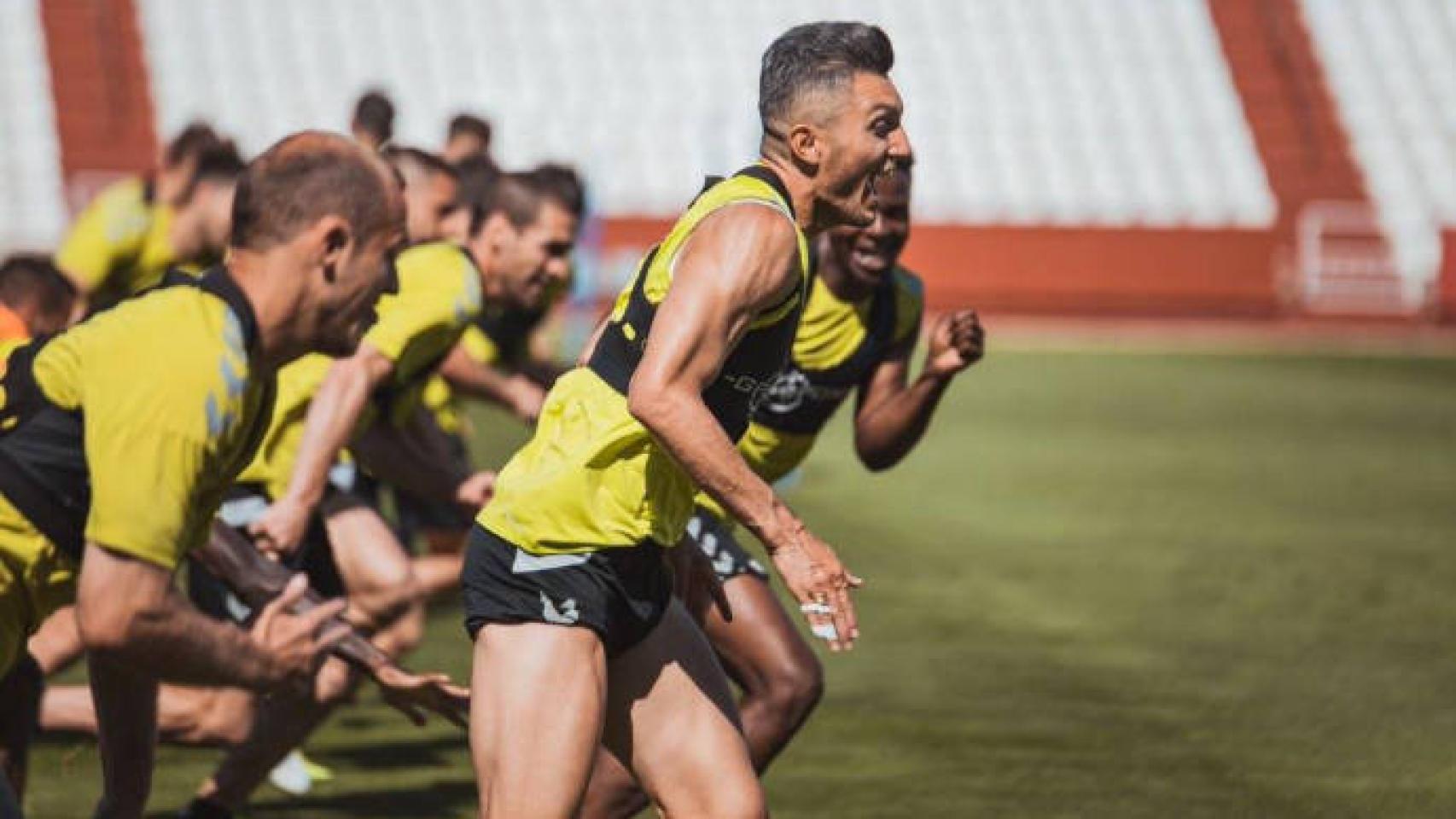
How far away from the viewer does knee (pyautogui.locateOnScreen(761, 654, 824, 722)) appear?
7.03m

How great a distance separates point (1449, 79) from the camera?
3812 centimetres

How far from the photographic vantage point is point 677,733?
5402mm

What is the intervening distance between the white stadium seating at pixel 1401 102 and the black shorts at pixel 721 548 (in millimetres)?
28494

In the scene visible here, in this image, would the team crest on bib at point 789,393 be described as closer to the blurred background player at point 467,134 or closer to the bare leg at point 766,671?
the bare leg at point 766,671

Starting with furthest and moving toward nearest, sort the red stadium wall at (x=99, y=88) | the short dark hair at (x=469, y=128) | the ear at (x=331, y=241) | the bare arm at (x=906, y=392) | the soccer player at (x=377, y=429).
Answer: the red stadium wall at (x=99, y=88)
the short dark hair at (x=469, y=128)
the soccer player at (x=377, y=429)
the bare arm at (x=906, y=392)
the ear at (x=331, y=241)

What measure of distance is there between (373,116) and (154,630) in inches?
338

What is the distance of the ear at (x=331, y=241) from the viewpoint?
4.49 metres

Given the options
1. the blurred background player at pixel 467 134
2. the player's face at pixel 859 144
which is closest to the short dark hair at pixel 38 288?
the player's face at pixel 859 144

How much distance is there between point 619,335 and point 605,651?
693 mm

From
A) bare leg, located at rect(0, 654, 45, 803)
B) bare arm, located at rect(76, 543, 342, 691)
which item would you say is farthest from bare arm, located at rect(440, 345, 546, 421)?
bare arm, located at rect(76, 543, 342, 691)

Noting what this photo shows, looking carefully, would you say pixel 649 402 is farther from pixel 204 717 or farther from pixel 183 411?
pixel 204 717

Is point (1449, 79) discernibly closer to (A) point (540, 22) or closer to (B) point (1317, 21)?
(B) point (1317, 21)

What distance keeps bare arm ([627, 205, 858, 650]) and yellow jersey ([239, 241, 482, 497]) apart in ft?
10.1

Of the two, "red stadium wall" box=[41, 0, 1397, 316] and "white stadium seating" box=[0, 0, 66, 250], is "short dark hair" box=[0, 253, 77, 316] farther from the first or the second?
"white stadium seating" box=[0, 0, 66, 250]
